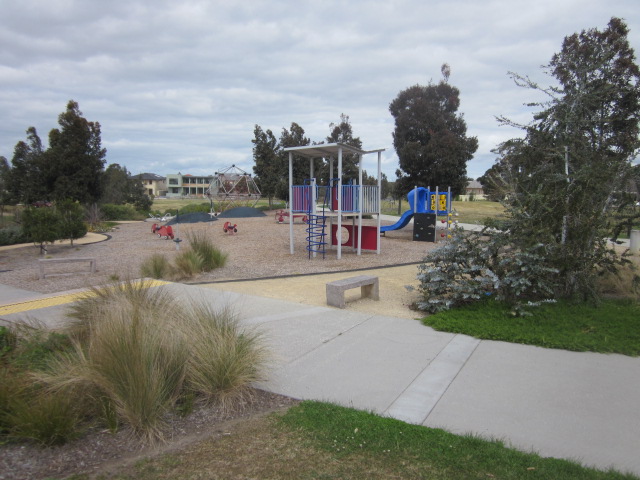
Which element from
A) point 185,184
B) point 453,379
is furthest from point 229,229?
point 185,184

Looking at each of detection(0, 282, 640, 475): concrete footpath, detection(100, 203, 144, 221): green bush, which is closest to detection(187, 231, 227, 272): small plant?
detection(0, 282, 640, 475): concrete footpath

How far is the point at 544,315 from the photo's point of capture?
20.2 ft

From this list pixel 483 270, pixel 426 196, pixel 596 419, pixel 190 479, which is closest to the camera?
pixel 190 479

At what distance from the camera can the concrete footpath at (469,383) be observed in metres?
3.38

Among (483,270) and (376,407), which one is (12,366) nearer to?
(376,407)

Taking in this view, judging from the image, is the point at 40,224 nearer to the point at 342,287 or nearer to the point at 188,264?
the point at 188,264

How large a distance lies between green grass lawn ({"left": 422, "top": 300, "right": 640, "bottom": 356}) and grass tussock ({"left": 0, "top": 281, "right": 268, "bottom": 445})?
2933 millimetres

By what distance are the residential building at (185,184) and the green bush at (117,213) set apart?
267 ft

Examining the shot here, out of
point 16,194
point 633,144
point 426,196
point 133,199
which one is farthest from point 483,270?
point 133,199

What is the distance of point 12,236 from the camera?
1769cm

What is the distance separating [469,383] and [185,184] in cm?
11833

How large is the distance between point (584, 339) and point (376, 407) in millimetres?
3042

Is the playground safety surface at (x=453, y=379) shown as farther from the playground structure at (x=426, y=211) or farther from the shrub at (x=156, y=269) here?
the playground structure at (x=426, y=211)

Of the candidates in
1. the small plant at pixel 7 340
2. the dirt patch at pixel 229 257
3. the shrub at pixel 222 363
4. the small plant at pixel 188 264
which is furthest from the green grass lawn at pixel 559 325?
the small plant at pixel 188 264
